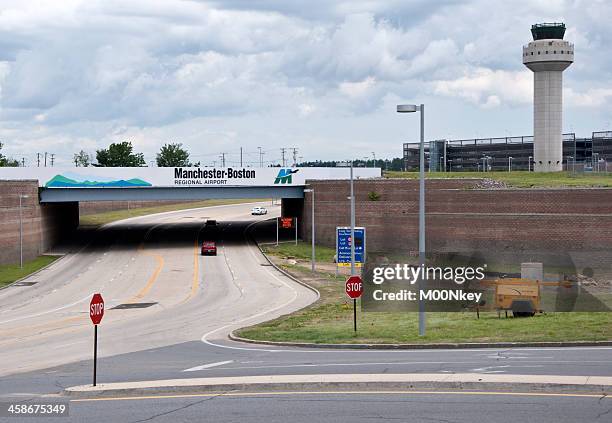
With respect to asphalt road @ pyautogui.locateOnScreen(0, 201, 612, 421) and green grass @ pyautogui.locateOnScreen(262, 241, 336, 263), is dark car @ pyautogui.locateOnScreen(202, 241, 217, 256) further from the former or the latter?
green grass @ pyautogui.locateOnScreen(262, 241, 336, 263)

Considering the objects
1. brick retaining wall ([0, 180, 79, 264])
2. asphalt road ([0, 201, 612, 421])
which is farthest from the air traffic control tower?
brick retaining wall ([0, 180, 79, 264])

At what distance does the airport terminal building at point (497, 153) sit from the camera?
162 m

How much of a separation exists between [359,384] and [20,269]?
199ft

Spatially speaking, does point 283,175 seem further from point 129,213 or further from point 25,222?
point 129,213

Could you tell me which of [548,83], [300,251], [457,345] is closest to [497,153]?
[548,83]

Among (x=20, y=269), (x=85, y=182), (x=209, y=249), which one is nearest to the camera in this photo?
(x=20, y=269)

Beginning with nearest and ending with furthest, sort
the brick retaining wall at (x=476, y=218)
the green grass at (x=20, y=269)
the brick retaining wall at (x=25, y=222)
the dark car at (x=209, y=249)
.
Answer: the brick retaining wall at (x=476, y=218), the green grass at (x=20, y=269), the brick retaining wall at (x=25, y=222), the dark car at (x=209, y=249)

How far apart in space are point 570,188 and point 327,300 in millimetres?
28417

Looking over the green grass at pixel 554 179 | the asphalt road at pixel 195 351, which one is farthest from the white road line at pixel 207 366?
the green grass at pixel 554 179

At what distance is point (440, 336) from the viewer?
103 ft

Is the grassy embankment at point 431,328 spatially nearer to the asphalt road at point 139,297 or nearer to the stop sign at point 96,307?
the asphalt road at point 139,297

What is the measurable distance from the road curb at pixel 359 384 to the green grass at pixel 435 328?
9.20 m

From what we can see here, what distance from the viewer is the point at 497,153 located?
171875 millimetres

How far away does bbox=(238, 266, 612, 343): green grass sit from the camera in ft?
98.6
